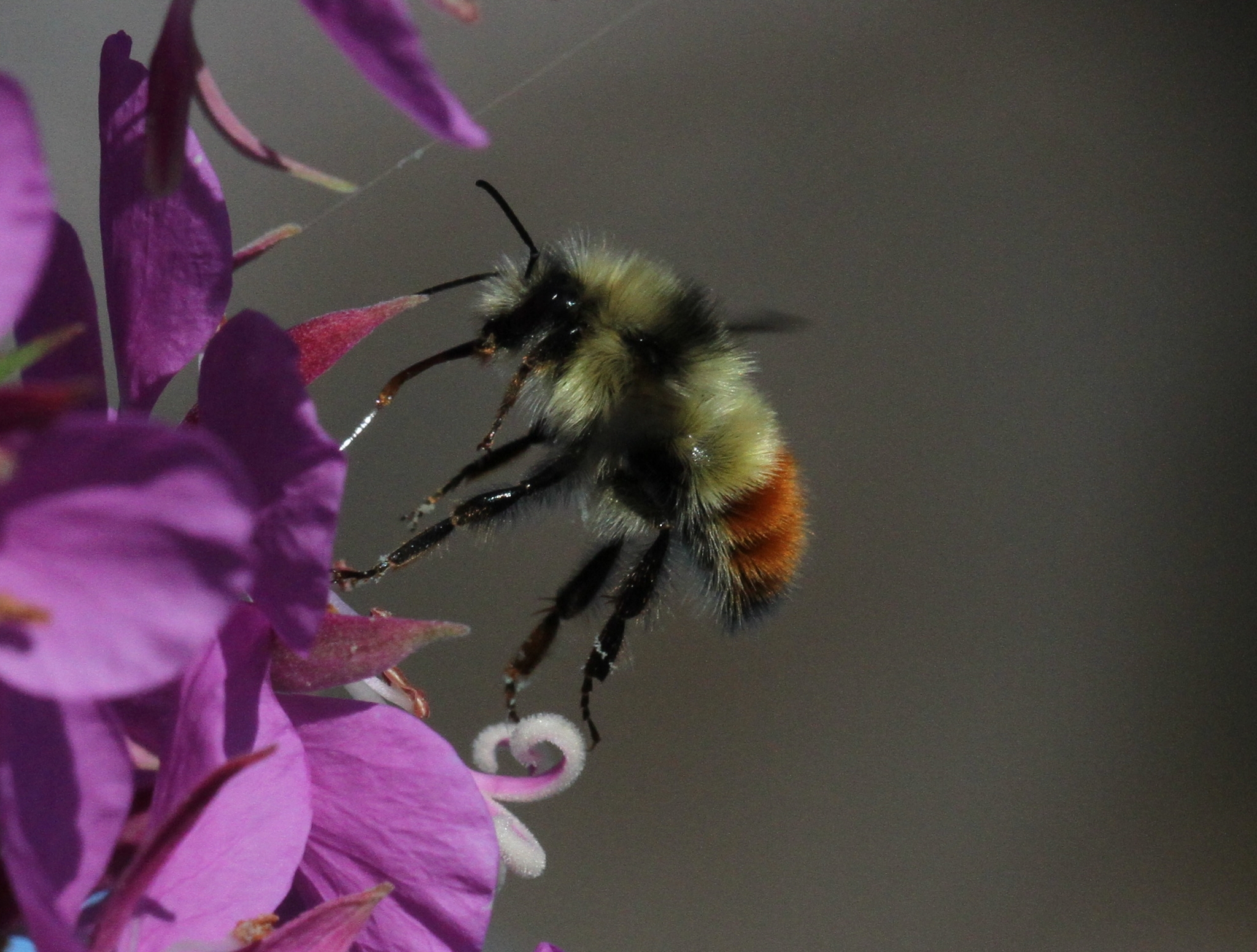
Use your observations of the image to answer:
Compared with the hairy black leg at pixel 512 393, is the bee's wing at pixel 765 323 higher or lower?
higher

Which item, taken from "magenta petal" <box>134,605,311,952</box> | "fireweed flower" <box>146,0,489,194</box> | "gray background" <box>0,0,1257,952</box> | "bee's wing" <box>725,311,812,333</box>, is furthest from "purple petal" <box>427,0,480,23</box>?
"gray background" <box>0,0,1257,952</box>

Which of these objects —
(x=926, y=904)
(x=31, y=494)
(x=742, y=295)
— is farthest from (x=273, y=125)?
(x=926, y=904)

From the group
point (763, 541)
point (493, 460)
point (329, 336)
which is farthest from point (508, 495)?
point (329, 336)

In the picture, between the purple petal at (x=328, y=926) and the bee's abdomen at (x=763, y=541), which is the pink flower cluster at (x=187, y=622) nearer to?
the purple petal at (x=328, y=926)

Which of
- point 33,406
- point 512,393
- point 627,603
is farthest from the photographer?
point 627,603

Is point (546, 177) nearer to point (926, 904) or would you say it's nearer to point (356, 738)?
point (926, 904)

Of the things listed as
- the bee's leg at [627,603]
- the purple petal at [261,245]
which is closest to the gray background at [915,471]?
the bee's leg at [627,603]

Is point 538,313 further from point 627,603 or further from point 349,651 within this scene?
point 349,651
